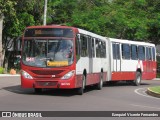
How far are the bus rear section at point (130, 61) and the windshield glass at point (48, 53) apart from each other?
953 cm

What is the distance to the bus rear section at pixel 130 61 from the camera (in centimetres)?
3060

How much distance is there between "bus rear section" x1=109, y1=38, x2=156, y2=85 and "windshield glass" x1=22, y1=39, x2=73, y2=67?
31.3 feet

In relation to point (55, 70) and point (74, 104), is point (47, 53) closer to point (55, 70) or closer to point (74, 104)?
point (55, 70)

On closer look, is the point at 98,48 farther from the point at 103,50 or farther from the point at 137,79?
the point at 137,79

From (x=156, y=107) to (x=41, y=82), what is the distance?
548 centimetres

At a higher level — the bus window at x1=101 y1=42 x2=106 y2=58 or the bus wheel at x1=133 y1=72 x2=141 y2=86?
the bus window at x1=101 y1=42 x2=106 y2=58

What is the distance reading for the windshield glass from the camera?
2052 centimetres

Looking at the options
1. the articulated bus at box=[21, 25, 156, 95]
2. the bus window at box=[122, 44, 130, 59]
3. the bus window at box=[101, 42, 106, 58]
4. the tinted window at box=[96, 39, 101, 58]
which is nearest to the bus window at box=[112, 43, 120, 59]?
the bus window at box=[122, 44, 130, 59]

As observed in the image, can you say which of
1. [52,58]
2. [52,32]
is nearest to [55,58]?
Result: [52,58]

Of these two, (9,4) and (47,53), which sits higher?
(9,4)

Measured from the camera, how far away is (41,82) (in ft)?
67.6

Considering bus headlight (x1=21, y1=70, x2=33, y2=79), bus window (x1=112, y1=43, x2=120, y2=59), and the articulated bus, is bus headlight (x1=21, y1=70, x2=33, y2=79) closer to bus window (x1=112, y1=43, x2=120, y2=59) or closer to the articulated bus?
the articulated bus

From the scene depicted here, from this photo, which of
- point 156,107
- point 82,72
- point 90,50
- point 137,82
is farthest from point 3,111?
point 137,82

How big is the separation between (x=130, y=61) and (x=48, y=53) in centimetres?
1208
